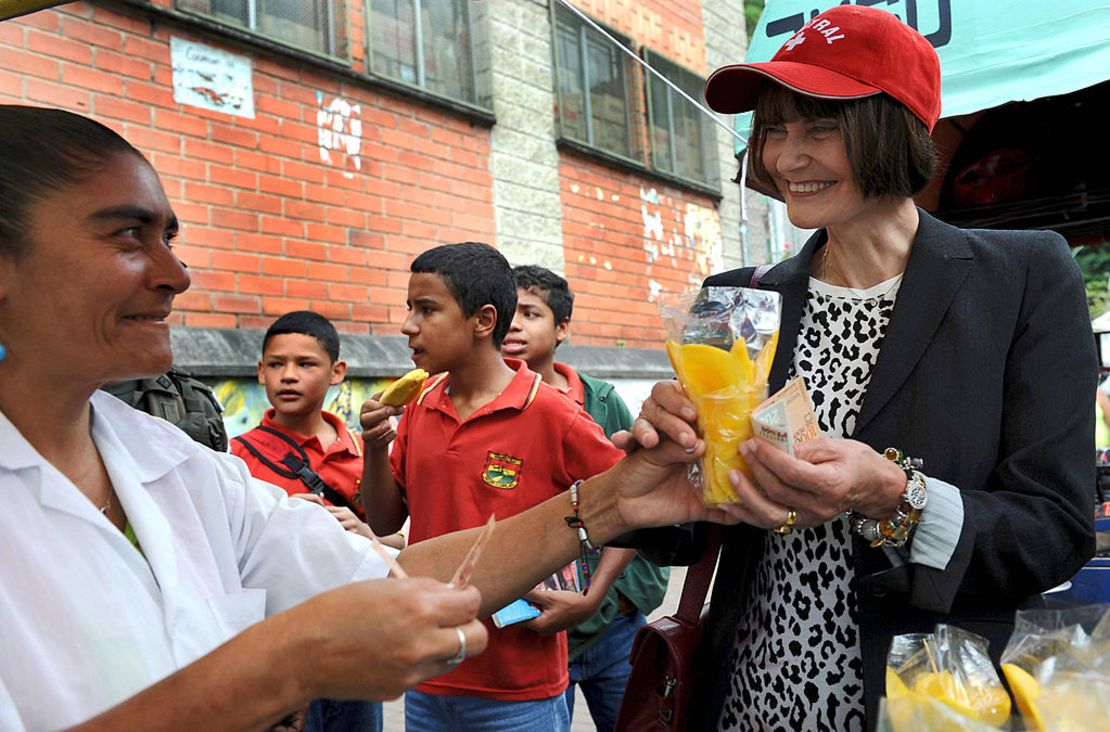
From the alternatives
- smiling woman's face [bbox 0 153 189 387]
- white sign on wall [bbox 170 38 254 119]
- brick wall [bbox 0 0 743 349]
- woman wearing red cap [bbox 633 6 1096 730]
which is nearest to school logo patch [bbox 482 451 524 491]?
woman wearing red cap [bbox 633 6 1096 730]

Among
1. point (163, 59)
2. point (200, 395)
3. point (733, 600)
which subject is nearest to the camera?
point (733, 600)

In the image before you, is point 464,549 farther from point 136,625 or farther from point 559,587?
point 559,587

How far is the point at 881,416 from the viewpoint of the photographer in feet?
5.73

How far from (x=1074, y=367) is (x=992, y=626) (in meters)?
0.48

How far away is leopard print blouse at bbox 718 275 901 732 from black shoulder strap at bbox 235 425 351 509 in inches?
93.7

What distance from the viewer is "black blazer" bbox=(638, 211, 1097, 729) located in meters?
A: 1.62

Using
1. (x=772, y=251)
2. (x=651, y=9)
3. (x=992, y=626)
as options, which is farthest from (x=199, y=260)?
(x=772, y=251)

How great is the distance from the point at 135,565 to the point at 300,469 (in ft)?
8.12

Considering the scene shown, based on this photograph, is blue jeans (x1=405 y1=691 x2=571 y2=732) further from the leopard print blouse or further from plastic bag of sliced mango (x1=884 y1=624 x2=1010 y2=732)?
plastic bag of sliced mango (x1=884 y1=624 x2=1010 y2=732)

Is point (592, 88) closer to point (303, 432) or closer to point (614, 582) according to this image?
point (303, 432)

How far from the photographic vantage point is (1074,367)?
1.68 m

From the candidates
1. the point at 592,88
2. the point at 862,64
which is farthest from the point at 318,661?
the point at 592,88

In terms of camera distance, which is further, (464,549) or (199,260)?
(199,260)

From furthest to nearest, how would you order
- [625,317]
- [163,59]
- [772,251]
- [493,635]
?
1. [772,251]
2. [625,317]
3. [163,59]
4. [493,635]
